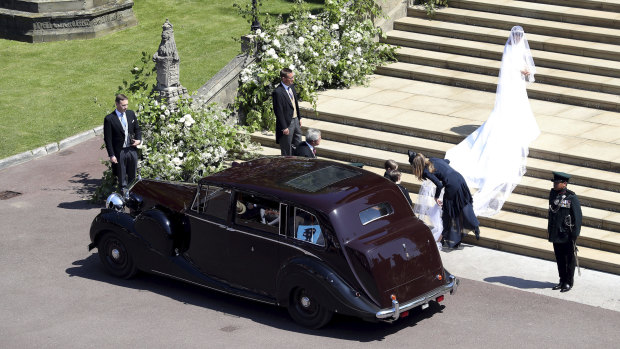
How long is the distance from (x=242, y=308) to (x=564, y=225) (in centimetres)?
404

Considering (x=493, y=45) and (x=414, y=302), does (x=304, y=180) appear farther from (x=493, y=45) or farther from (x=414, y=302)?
(x=493, y=45)

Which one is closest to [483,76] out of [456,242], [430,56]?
[430,56]

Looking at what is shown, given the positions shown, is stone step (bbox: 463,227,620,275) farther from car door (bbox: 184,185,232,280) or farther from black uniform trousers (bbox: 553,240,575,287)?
car door (bbox: 184,185,232,280)

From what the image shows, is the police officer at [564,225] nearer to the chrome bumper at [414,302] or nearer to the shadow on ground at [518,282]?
the shadow on ground at [518,282]

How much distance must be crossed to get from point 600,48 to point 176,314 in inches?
401

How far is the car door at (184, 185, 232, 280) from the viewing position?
479 inches

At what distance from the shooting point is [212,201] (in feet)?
40.5

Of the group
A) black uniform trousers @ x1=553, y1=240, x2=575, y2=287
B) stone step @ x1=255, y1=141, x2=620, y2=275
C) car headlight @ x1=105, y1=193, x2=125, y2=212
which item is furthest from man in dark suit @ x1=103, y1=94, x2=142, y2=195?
black uniform trousers @ x1=553, y1=240, x2=575, y2=287

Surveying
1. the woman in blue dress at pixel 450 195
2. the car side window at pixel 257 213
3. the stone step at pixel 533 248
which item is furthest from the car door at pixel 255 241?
the stone step at pixel 533 248

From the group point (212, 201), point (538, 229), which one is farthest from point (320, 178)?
point (538, 229)

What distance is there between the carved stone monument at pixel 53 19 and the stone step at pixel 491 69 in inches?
309

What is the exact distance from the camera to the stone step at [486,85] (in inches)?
682

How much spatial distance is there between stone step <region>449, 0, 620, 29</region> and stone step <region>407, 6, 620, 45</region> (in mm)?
85

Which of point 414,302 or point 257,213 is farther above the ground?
point 257,213
